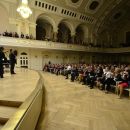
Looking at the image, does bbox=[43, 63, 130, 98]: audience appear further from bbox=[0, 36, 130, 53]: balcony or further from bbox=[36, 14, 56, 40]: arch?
bbox=[36, 14, 56, 40]: arch

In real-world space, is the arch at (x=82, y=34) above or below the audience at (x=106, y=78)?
above

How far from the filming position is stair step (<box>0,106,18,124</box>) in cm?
284

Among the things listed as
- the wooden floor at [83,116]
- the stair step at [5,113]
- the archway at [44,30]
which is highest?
the archway at [44,30]

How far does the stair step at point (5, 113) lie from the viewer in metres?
2.84

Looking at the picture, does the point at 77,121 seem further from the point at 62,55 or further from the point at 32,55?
the point at 62,55

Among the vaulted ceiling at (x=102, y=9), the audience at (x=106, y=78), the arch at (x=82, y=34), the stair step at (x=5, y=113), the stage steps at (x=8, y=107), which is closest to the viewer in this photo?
the stair step at (x=5, y=113)

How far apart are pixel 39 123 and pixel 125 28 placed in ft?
94.7

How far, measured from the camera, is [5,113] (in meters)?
3.06

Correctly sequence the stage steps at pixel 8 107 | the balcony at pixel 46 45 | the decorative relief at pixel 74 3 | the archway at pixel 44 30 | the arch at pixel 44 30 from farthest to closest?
the archway at pixel 44 30, the arch at pixel 44 30, the decorative relief at pixel 74 3, the balcony at pixel 46 45, the stage steps at pixel 8 107

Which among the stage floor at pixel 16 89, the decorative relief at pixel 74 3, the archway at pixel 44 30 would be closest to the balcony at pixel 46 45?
the archway at pixel 44 30

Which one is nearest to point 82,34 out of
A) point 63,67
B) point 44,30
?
point 44,30

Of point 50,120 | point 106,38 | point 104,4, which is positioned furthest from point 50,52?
point 50,120

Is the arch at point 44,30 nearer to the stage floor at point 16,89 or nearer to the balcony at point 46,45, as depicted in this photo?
the balcony at point 46,45

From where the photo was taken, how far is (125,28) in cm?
2831
